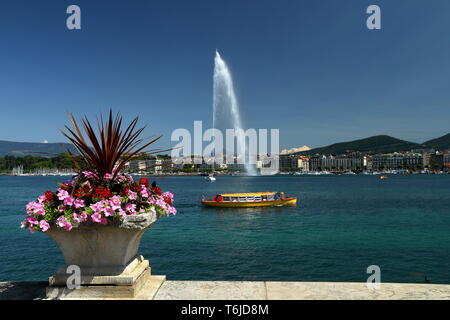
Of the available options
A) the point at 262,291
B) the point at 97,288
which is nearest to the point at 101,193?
the point at 97,288

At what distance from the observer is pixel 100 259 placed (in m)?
4.57

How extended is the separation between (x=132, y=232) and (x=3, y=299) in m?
1.91

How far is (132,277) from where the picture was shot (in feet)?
14.8

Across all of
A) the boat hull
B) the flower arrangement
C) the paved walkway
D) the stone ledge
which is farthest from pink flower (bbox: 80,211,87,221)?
the boat hull

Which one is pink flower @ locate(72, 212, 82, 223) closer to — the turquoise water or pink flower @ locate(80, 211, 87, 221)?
pink flower @ locate(80, 211, 87, 221)

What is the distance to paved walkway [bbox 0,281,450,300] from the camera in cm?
456

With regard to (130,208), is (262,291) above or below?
below

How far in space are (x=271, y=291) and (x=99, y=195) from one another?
2.70m

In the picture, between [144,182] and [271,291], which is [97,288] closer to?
[144,182]

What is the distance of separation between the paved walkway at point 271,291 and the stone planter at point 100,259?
408 millimetres

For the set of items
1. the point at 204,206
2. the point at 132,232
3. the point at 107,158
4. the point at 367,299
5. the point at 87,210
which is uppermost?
the point at 107,158

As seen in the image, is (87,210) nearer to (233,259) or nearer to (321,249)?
(233,259)

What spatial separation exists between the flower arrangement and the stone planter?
18cm
